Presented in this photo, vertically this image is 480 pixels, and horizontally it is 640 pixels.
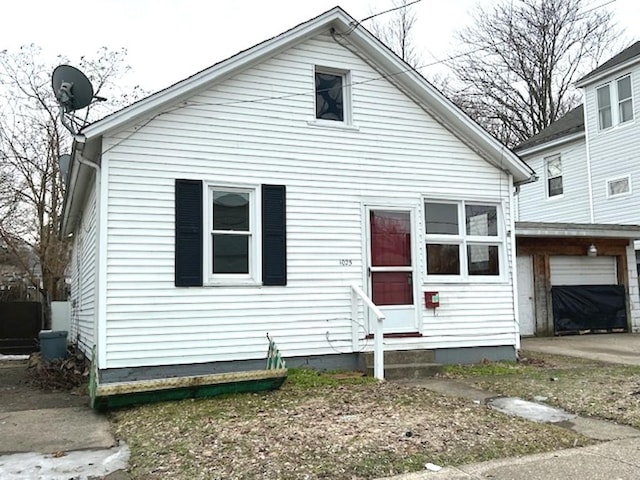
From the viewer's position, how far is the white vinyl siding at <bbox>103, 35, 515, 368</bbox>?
7598 mm

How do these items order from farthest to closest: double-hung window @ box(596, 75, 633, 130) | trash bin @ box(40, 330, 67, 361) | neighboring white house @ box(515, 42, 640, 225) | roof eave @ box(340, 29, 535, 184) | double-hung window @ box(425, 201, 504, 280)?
double-hung window @ box(596, 75, 633, 130)
neighboring white house @ box(515, 42, 640, 225)
trash bin @ box(40, 330, 67, 361)
double-hung window @ box(425, 201, 504, 280)
roof eave @ box(340, 29, 535, 184)

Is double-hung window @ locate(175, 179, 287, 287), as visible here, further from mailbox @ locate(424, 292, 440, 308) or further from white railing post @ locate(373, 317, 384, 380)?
mailbox @ locate(424, 292, 440, 308)

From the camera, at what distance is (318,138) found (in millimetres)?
8867

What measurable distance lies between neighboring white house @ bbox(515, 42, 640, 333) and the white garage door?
0.02m

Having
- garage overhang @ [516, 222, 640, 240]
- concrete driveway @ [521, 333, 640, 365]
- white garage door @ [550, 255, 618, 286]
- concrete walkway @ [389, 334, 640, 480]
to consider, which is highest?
garage overhang @ [516, 222, 640, 240]

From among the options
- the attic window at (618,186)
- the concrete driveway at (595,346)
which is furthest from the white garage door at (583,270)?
the attic window at (618,186)

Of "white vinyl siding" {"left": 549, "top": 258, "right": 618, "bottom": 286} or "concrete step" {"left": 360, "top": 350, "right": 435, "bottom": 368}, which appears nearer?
"concrete step" {"left": 360, "top": 350, "right": 435, "bottom": 368}

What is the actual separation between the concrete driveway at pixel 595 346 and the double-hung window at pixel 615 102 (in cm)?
690

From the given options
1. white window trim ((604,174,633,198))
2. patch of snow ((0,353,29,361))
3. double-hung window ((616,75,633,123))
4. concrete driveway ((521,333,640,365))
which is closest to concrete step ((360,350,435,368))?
concrete driveway ((521,333,640,365))

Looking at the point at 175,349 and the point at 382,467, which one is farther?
the point at 175,349

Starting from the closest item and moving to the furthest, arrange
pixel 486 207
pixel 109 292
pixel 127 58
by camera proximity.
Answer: pixel 109 292
pixel 486 207
pixel 127 58

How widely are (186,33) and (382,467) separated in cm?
1205

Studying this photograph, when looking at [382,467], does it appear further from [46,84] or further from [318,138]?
[46,84]

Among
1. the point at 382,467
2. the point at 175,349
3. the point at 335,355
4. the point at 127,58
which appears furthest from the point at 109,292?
the point at 127,58
